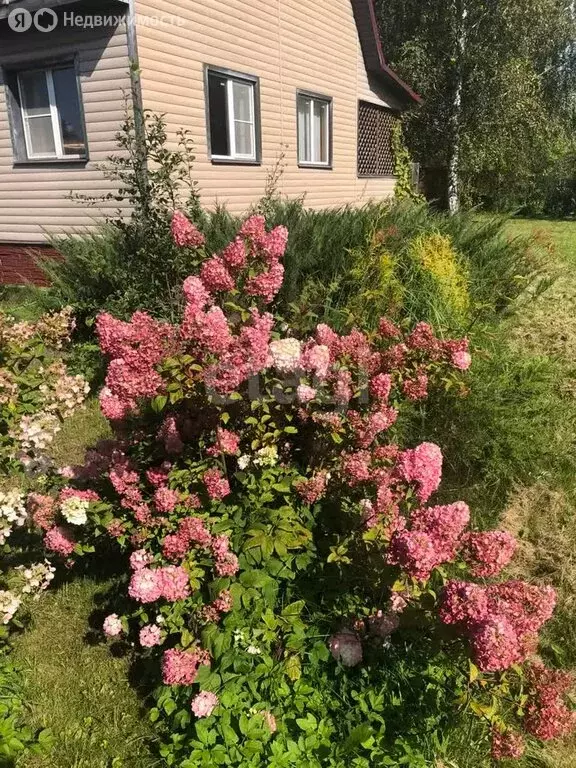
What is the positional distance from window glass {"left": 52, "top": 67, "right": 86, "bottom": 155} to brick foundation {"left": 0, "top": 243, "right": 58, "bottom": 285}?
1.47 metres

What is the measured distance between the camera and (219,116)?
352 inches

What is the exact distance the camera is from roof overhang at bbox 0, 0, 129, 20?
6.87 metres

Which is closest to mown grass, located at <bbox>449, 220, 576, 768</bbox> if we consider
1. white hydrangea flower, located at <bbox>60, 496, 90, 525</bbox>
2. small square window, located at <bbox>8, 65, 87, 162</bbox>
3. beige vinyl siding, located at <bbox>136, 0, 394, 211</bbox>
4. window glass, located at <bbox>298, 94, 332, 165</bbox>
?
white hydrangea flower, located at <bbox>60, 496, 90, 525</bbox>

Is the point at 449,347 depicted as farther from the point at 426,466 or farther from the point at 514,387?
the point at 514,387

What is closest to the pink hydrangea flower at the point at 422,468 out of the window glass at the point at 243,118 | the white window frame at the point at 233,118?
the white window frame at the point at 233,118

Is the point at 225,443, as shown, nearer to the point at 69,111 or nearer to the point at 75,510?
the point at 75,510

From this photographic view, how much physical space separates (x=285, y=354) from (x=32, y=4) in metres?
7.42

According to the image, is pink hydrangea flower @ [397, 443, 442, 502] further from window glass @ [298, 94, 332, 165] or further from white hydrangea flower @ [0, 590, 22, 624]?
window glass @ [298, 94, 332, 165]

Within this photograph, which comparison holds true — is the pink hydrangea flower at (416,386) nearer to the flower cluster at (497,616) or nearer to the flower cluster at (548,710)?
the flower cluster at (497,616)

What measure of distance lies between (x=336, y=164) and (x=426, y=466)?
37.7 ft

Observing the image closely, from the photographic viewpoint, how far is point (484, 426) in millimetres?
3242

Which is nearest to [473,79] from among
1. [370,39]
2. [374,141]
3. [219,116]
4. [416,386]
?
[374,141]

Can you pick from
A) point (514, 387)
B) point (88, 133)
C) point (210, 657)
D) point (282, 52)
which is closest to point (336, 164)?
point (282, 52)

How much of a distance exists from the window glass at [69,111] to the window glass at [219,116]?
1.90m
